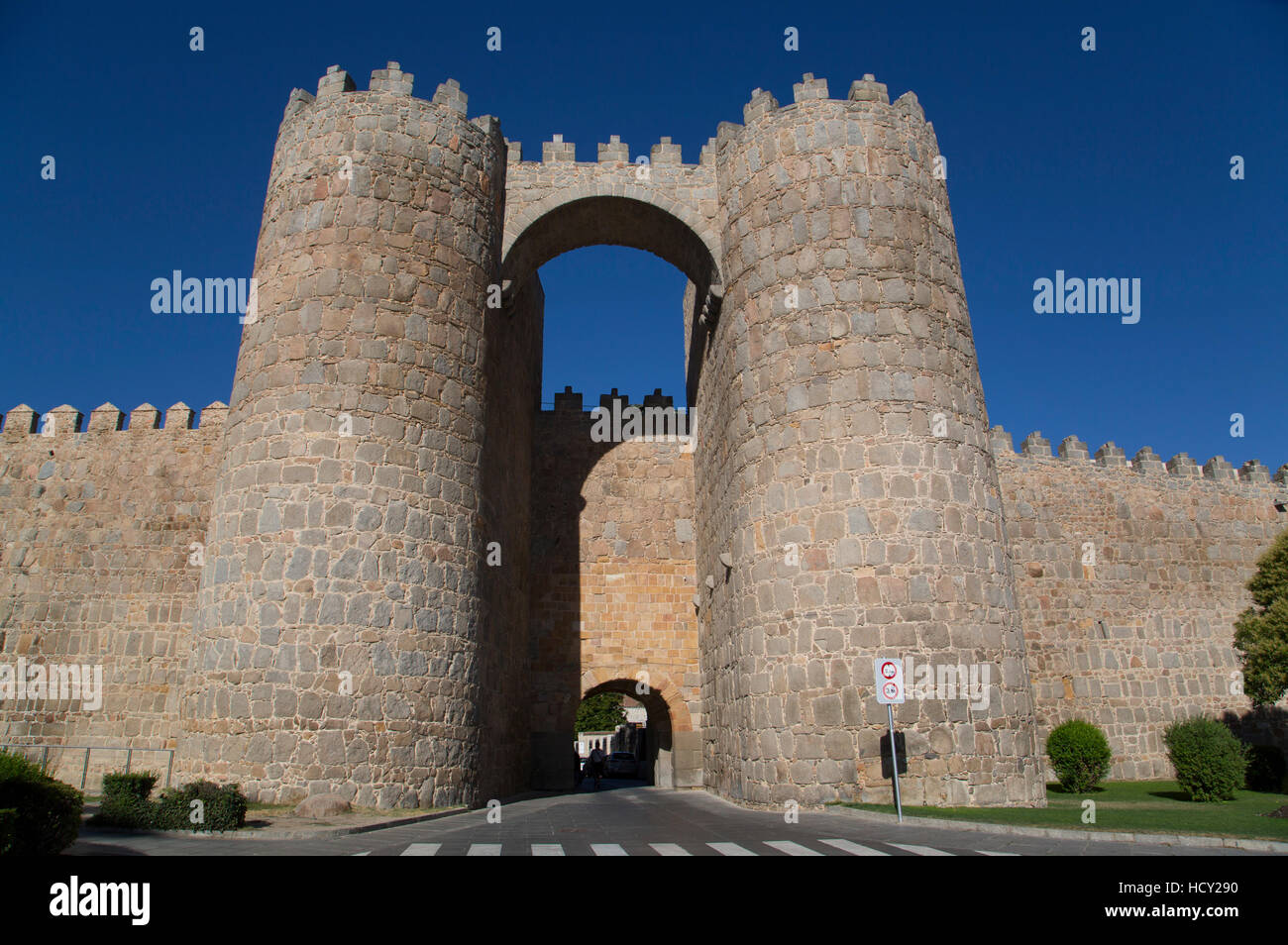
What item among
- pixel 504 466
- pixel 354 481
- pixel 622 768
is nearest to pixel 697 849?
pixel 354 481

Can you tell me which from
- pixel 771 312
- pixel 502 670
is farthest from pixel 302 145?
pixel 502 670

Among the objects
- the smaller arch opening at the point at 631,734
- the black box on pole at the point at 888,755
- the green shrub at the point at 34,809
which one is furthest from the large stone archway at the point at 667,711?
the green shrub at the point at 34,809

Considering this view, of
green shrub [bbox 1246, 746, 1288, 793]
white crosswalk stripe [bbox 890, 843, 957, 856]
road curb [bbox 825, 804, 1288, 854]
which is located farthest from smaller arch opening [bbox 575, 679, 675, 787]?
green shrub [bbox 1246, 746, 1288, 793]

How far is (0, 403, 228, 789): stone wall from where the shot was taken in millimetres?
17891

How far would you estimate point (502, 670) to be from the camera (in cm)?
1581

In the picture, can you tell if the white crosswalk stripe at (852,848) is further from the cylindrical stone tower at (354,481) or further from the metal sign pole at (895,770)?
the cylindrical stone tower at (354,481)

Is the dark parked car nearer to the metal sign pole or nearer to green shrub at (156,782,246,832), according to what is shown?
the metal sign pole

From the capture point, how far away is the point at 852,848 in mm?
7098

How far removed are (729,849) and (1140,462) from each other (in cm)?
2058

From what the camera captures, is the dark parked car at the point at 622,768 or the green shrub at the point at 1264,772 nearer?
the green shrub at the point at 1264,772

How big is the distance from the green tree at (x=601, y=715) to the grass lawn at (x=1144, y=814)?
4717 cm

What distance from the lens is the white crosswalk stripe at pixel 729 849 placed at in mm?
6770
